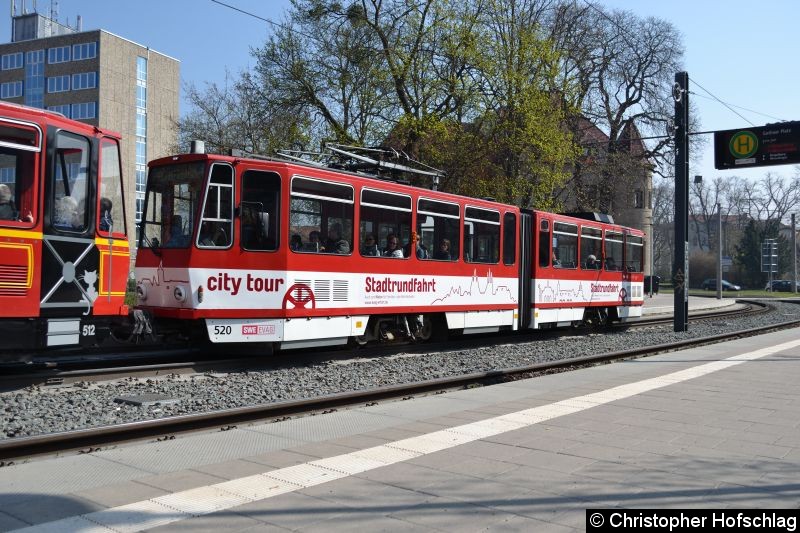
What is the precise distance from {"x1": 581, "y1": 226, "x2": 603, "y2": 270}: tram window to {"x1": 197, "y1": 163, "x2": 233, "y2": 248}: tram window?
11.8m

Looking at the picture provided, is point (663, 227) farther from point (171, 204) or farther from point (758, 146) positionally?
point (171, 204)

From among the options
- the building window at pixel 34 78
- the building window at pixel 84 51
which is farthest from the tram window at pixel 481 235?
the building window at pixel 34 78

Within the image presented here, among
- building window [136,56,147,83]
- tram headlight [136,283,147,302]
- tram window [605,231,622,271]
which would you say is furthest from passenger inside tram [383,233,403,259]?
building window [136,56,147,83]

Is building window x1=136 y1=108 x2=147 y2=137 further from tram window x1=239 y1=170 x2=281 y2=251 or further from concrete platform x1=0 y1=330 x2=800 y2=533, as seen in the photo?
concrete platform x1=0 y1=330 x2=800 y2=533

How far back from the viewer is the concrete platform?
4695mm

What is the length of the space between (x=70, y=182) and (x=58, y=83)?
225 ft

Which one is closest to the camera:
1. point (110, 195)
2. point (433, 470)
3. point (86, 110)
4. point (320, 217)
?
point (433, 470)

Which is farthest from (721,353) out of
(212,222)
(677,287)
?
(212,222)

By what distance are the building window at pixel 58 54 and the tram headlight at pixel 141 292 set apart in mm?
65983

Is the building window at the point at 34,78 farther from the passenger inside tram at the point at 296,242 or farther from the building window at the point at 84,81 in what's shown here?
the passenger inside tram at the point at 296,242

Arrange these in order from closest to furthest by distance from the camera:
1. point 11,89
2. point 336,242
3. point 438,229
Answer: point 336,242 → point 438,229 → point 11,89

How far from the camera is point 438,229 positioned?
15.3 metres

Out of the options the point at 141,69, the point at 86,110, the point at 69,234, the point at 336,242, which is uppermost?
the point at 141,69

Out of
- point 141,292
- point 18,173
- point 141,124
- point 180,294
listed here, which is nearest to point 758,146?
point 180,294
